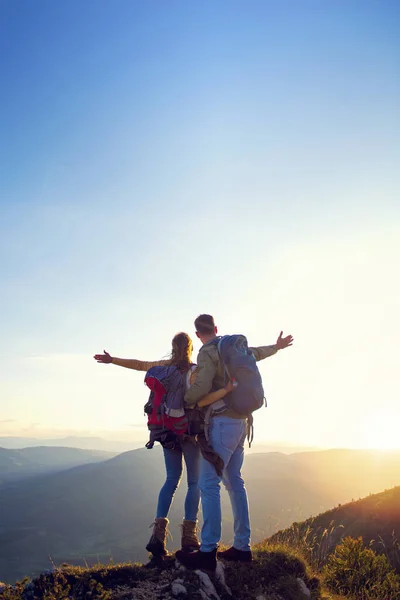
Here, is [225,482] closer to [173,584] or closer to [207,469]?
[207,469]

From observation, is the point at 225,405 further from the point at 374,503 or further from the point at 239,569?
the point at 374,503

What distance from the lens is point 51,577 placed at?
5.14 m

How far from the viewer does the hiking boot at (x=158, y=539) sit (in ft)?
18.6

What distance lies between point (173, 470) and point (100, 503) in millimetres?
199606

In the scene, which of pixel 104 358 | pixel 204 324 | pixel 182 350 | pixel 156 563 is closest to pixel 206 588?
pixel 156 563

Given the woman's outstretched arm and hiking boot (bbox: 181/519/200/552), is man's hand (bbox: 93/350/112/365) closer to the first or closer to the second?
the woman's outstretched arm

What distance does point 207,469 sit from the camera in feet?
17.2

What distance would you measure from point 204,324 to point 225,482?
2.09 metres

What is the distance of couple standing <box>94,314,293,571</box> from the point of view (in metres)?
5.17

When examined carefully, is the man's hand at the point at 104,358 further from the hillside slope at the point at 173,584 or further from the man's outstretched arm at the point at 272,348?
the hillside slope at the point at 173,584

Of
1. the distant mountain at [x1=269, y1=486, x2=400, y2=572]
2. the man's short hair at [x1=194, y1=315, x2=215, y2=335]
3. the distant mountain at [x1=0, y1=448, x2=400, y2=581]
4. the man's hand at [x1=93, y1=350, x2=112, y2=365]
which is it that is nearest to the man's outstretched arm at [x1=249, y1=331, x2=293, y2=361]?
the man's short hair at [x1=194, y1=315, x2=215, y2=335]

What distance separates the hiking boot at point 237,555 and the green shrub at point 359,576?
185 cm

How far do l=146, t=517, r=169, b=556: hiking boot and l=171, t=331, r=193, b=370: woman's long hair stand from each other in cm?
211

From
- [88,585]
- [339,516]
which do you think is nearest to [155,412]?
[88,585]
